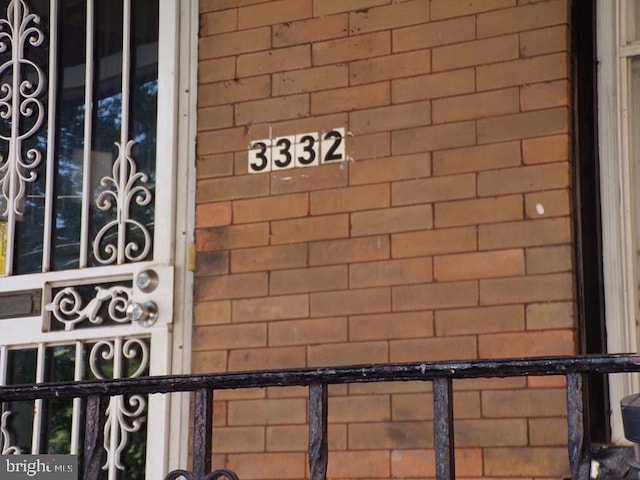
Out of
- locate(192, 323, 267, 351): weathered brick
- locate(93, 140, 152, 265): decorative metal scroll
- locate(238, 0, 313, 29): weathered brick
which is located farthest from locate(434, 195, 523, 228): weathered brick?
locate(93, 140, 152, 265): decorative metal scroll

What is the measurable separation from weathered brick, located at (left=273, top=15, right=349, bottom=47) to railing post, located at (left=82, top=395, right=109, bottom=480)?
6.75 ft

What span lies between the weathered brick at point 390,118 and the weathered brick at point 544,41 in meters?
0.40

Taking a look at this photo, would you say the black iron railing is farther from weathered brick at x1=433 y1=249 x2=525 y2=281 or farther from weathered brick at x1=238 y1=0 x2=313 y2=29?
weathered brick at x1=238 y1=0 x2=313 y2=29

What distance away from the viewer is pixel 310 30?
4.58 meters

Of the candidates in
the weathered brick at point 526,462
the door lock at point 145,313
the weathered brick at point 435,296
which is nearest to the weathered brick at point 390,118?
the weathered brick at point 435,296

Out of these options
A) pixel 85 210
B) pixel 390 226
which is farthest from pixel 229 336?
pixel 85 210

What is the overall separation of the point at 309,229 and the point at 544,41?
3.59 feet

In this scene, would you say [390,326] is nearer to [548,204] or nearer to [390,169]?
[390,169]

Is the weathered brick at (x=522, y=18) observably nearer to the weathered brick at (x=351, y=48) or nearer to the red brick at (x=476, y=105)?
the red brick at (x=476, y=105)

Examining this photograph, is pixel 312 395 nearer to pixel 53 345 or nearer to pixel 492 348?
pixel 492 348

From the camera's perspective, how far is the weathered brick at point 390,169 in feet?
14.0

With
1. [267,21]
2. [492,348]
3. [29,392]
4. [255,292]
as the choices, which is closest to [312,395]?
[29,392]

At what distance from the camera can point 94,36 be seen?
5.02 meters

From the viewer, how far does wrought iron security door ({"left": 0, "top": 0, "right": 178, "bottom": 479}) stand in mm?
4691
